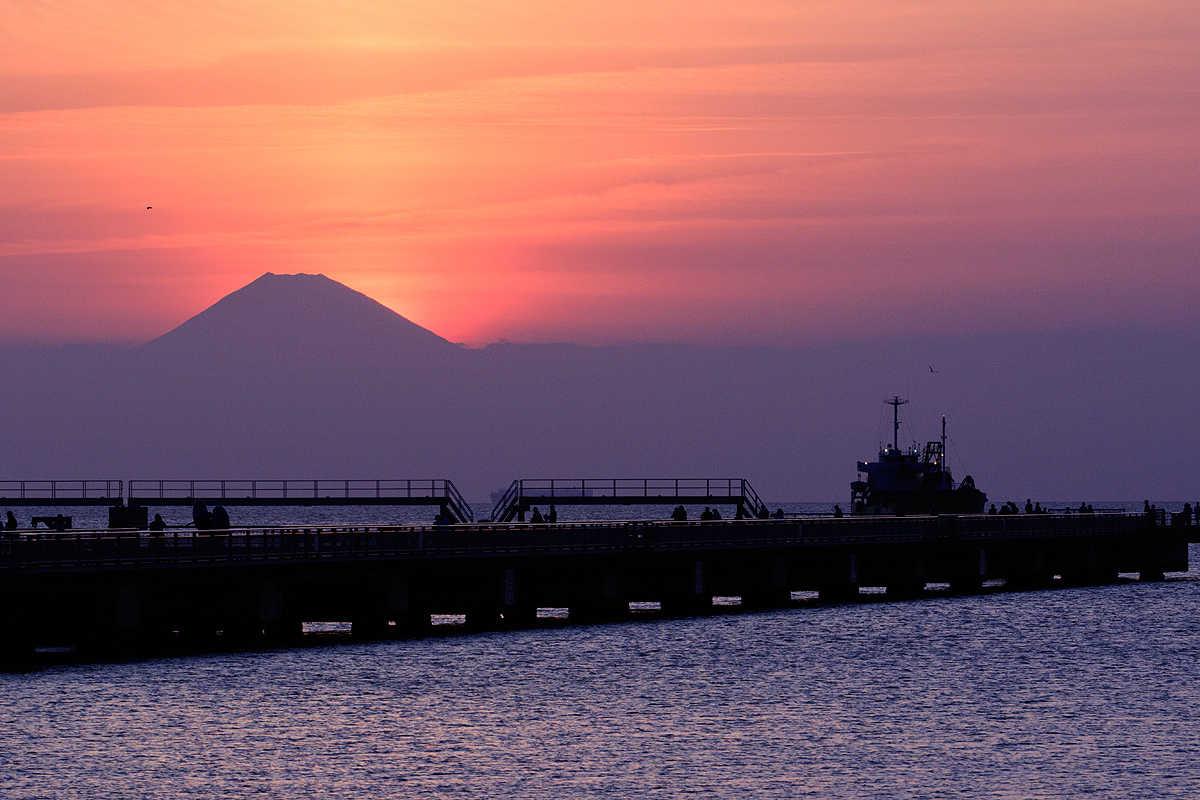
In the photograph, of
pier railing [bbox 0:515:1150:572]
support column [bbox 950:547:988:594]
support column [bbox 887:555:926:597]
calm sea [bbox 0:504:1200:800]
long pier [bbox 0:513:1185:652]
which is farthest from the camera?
support column [bbox 950:547:988:594]

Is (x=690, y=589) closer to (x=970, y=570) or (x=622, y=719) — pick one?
(x=970, y=570)

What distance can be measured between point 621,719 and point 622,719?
3 centimetres

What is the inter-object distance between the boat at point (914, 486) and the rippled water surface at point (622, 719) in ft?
233

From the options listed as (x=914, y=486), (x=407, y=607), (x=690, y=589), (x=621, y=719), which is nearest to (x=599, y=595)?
(x=690, y=589)

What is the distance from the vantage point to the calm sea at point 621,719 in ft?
131

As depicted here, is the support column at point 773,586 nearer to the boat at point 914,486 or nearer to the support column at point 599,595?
the support column at point 599,595

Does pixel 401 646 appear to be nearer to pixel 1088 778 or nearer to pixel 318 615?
pixel 318 615

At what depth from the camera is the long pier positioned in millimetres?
54188

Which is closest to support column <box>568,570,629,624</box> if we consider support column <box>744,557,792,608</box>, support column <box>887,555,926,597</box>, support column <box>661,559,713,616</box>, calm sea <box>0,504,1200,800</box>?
calm sea <box>0,504,1200,800</box>

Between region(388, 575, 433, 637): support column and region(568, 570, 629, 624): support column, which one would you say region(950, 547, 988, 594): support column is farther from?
region(388, 575, 433, 637): support column

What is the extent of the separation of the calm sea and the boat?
233 feet

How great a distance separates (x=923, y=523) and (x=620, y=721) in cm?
4182

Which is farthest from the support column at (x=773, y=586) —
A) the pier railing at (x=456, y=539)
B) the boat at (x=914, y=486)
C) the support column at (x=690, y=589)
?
the boat at (x=914, y=486)

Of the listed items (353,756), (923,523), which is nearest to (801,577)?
(923,523)
